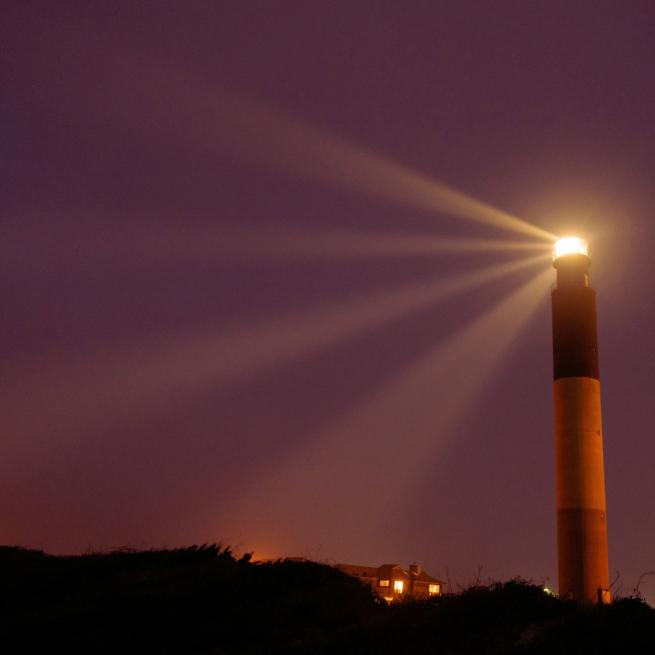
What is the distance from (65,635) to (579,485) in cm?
2637

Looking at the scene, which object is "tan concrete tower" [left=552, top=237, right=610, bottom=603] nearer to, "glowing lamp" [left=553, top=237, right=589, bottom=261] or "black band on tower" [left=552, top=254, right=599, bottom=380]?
"black band on tower" [left=552, top=254, right=599, bottom=380]

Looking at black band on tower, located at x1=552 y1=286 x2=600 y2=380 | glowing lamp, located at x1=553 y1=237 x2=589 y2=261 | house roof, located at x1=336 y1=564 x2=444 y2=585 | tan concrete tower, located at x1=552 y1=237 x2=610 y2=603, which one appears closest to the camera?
tan concrete tower, located at x1=552 y1=237 x2=610 y2=603

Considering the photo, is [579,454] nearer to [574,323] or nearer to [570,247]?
[574,323]

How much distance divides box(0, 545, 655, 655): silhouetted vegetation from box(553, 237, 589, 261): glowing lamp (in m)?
27.8

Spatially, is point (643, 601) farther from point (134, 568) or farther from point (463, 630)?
point (134, 568)

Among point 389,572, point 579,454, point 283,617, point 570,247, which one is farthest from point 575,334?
point 389,572

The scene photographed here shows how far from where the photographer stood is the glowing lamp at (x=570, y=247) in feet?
126

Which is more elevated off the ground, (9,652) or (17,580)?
(17,580)

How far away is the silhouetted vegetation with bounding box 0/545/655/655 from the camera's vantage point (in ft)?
34.3

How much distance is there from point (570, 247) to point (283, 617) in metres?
31.0

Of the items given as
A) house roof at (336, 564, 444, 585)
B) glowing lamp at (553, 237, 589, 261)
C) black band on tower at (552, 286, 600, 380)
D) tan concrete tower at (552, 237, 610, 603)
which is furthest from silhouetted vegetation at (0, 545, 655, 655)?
house roof at (336, 564, 444, 585)

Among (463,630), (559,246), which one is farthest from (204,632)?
(559,246)

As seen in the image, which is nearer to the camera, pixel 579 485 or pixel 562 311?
pixel 579 485

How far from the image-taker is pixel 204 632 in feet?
39.0
